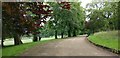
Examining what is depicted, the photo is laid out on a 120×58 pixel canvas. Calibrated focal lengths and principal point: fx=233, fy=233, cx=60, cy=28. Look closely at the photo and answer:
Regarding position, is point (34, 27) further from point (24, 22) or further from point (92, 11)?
point (92, 11)

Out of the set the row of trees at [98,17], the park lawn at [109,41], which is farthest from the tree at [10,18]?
the row of trees at [98,17]

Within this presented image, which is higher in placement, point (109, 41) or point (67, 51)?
point (109, 41)

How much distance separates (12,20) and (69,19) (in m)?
39.9

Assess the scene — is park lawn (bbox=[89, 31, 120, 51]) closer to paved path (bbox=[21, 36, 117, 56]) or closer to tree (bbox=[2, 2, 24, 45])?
paved path (bbox=[21, 36, 117, 56])

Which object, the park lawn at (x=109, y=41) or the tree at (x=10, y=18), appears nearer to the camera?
the tree at (x=10, y=18)

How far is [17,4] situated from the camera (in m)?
11.1

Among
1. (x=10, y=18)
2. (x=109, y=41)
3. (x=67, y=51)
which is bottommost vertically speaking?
(x=67, y=51)

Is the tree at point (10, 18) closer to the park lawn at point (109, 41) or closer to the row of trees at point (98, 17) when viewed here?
the park lawn at point (109, 41)

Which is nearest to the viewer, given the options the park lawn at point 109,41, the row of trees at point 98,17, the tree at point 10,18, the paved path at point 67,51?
the tree at point 10,18

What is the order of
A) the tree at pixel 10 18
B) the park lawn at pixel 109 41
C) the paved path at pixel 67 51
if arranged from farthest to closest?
the park lawn at pixel 109 41, the paved path at pixel 67 51, the tree at pixel 10 18

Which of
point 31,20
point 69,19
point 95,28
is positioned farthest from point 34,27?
point 95,28

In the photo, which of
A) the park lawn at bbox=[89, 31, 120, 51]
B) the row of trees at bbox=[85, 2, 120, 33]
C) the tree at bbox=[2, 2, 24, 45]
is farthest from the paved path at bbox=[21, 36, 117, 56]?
the row of trees at bbox=[85, 2, 120, 33]

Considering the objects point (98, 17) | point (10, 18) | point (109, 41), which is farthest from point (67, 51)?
point (98, 17)

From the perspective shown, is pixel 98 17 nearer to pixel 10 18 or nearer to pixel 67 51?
pixel 67 51
